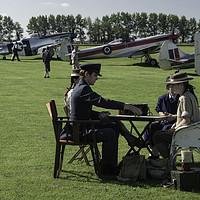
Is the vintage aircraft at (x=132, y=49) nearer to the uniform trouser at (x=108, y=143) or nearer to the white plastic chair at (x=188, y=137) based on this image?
the uniform trouser at (x=108, y=143)

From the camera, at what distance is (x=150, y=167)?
5.14 meters

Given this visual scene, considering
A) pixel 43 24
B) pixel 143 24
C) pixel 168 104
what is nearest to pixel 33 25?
pixel 43 24

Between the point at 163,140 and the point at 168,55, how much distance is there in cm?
2494

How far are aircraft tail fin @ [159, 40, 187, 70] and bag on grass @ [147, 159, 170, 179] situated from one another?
978 inches

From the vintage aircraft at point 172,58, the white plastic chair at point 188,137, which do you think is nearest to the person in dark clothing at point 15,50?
the vintage aircraft at point 172,58

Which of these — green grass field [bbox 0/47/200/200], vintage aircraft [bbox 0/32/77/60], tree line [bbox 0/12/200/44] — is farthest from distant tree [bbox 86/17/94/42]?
green grass field [bbox 0/47/200/200]

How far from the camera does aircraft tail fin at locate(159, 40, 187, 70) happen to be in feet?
96.0

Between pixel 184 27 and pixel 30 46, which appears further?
pixel 184 27

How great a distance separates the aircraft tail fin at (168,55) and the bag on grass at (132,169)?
2493cm

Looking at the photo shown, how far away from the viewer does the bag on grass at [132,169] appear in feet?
16.4

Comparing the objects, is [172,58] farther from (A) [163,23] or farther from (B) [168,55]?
(A) [163,23]

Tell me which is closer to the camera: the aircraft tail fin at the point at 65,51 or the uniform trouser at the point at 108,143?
the uniform trouser at the point at 108,143

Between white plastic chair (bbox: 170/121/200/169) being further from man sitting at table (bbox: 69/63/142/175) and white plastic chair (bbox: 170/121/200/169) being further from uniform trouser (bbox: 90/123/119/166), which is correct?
uniform trouser (bbox: 90/123/119/166)

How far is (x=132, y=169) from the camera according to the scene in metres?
5.04
